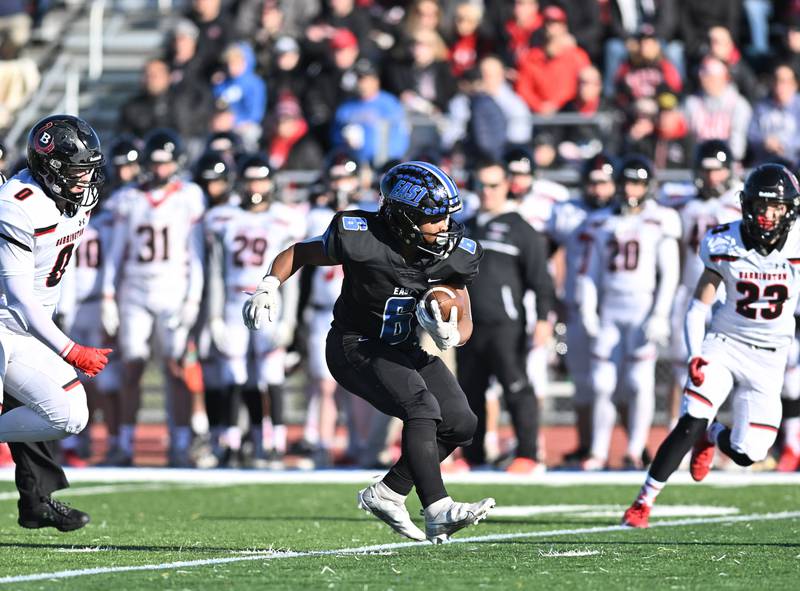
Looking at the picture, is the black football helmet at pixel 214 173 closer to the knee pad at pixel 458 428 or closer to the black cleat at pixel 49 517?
the black cleat at pixel 49 517

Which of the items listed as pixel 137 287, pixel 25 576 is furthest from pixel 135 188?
pixel 25 576

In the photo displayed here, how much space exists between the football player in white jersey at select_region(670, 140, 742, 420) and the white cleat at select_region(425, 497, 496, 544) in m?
4.70

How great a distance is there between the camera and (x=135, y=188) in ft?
36.7

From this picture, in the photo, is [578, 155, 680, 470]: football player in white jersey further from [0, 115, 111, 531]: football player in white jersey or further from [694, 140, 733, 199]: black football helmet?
[0, 115, 111, 531]: football player in white jersey

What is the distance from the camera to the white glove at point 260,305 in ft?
19.9

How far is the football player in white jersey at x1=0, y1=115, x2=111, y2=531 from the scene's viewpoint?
6.36 meters

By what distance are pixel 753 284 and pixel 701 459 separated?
2.71 ft

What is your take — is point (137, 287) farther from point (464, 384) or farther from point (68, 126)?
point (68, 126)

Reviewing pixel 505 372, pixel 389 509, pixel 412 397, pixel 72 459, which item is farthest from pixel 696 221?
pixel 389 509

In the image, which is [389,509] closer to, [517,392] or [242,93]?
[517,392]

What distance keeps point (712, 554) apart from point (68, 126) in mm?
2994

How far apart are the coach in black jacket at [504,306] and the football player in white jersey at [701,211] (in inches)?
36.3

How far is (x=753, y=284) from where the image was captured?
Result: 24.7ft

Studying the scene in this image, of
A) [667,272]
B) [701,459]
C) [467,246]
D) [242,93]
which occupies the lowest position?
[701,459]
